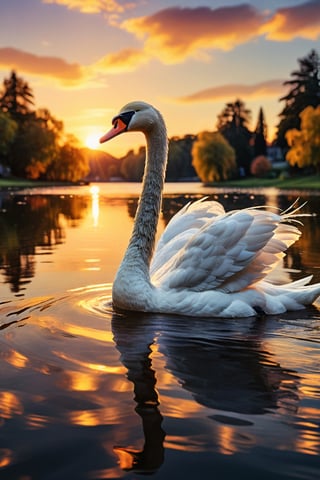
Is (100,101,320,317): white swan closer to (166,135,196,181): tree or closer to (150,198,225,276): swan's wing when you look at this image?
(150,198,225,276): swan's wing

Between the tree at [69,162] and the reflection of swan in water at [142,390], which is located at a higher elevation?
the tree at [69,162]

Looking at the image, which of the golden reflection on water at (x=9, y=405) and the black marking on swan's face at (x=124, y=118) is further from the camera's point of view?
the black marking on swan's face at (x=124, y=118)

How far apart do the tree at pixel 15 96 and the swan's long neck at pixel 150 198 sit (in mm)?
98217

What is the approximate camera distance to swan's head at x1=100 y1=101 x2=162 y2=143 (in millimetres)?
6383

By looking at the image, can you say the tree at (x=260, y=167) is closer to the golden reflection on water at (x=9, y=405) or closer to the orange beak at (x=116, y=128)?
the orange beak at (x=116, y=128)

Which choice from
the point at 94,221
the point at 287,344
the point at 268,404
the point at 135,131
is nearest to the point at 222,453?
the point at 268,404

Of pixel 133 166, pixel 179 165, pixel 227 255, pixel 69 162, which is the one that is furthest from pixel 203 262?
pixel 133 166

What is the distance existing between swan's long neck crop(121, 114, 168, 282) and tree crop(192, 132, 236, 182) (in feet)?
236

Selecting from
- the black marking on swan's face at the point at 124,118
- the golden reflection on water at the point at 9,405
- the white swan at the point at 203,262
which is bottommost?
the golden reflection on water at the point at 9,405

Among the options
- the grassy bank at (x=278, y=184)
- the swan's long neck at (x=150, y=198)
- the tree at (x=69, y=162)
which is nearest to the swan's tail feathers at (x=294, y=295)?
the swan's long neck at (x=150, y=198)

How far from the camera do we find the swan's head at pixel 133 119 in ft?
20.9

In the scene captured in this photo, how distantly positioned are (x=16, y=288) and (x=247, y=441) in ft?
16.1

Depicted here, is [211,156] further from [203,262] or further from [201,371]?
[201,371]

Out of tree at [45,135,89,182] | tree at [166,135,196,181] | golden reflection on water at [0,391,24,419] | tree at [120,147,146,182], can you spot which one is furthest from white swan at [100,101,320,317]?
tree at [120,147,146,182]
